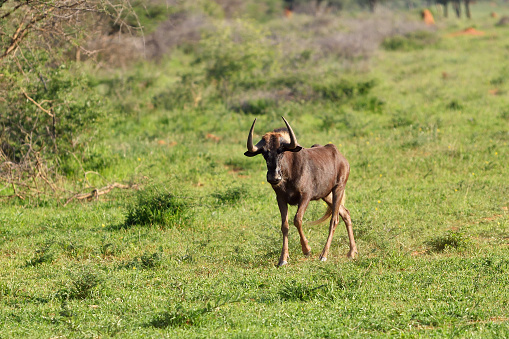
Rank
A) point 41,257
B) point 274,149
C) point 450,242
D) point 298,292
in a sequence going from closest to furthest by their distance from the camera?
point 298,292
point 274,149
point 41,257
point 450,242

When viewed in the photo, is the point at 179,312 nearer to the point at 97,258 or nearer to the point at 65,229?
the point at 97,258

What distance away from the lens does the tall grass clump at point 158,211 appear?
9320mm

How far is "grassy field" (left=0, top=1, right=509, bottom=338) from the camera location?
5.65 metres

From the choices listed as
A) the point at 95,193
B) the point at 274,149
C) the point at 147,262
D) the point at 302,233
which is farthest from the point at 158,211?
the point at 274,149

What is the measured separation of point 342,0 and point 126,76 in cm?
4792

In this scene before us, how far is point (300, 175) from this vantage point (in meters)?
7.74

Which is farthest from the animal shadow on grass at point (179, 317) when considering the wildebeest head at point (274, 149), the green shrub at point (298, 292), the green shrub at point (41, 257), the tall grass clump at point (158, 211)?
the tall grass clump at point (158, 211)

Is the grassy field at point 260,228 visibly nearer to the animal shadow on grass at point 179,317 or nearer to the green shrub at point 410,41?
the animal shadow on grass at point 179,317

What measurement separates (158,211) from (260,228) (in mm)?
1605

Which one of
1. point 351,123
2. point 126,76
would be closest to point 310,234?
point 351,123

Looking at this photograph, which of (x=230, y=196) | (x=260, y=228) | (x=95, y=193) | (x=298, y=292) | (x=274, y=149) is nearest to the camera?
(x=298, y=292)

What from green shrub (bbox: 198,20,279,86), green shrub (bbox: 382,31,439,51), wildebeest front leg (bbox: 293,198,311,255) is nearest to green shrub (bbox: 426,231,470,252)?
wildebeest front leg (bbox: 293,198,311,255)

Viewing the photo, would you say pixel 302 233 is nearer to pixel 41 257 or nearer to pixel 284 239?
pixel 284 239

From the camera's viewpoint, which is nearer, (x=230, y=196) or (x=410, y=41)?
(x=230, y=196)
